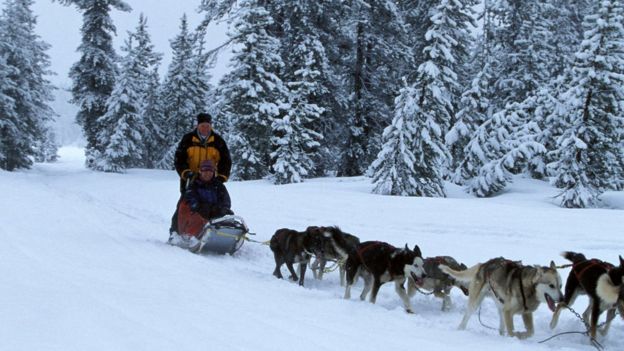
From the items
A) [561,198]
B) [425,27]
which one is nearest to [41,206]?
[561,198]

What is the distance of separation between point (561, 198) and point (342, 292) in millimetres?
13344

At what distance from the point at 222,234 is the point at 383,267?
3028 mm

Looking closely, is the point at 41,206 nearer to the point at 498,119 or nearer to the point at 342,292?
the point at 342,292

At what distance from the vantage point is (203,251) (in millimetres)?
8719

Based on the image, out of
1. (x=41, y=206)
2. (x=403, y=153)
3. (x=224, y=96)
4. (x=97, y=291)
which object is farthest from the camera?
(x=224, y=96)

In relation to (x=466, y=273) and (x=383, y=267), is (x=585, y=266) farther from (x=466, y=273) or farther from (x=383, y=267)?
(x=383, y=267)

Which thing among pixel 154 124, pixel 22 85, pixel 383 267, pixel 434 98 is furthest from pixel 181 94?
pixel 383 267

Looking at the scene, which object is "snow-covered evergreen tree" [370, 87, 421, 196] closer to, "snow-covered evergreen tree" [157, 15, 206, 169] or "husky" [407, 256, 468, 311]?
"husky" [407, 256, 468, 311]

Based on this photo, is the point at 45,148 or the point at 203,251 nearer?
the point at 203,251

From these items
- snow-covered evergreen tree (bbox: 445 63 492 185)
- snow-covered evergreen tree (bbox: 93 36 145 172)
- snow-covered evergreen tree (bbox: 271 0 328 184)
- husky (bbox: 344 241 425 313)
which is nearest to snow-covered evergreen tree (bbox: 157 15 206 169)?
snow-covered evergreen tree (bbox: 93 36 145 172)

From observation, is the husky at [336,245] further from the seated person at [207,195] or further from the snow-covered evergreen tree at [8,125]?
the snow-covered evergreen tree at [8,125]

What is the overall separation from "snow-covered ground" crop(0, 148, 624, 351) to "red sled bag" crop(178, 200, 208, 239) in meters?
0.39

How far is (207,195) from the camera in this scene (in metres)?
8.80

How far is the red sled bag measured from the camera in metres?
8.35
